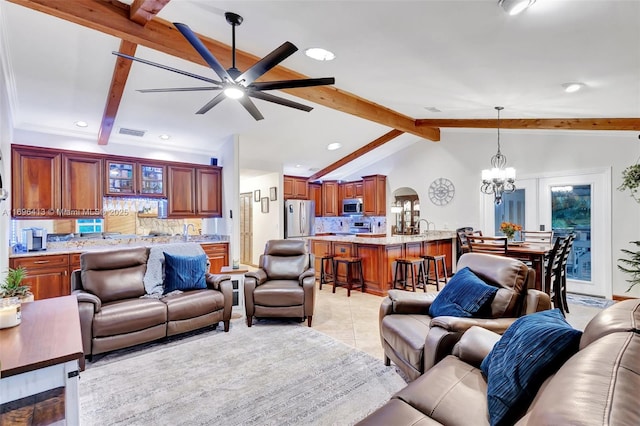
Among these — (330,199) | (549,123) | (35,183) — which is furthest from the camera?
(330,199)

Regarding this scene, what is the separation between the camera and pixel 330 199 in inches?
351

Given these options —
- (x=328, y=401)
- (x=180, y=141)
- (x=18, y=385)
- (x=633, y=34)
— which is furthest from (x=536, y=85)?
(x=180, y=141)

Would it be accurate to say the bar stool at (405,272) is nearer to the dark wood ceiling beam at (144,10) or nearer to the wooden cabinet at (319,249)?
the wooden cabinet at (319,249)

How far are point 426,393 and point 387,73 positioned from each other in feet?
10.2

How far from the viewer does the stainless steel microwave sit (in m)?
8.52

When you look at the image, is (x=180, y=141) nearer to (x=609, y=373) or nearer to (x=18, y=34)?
(x=18, y=34)

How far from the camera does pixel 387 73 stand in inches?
138

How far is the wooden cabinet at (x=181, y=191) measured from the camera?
557cm

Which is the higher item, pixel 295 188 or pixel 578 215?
pixel 295 188

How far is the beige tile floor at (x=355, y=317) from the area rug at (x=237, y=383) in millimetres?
230

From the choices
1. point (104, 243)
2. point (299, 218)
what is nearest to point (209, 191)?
point (104, 243)

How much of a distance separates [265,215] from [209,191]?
2.05 meters

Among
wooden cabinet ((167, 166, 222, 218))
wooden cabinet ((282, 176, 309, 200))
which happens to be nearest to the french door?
wooden cabinet ((282, 176, 309, 200))

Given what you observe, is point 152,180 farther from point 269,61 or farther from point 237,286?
point 269,61
